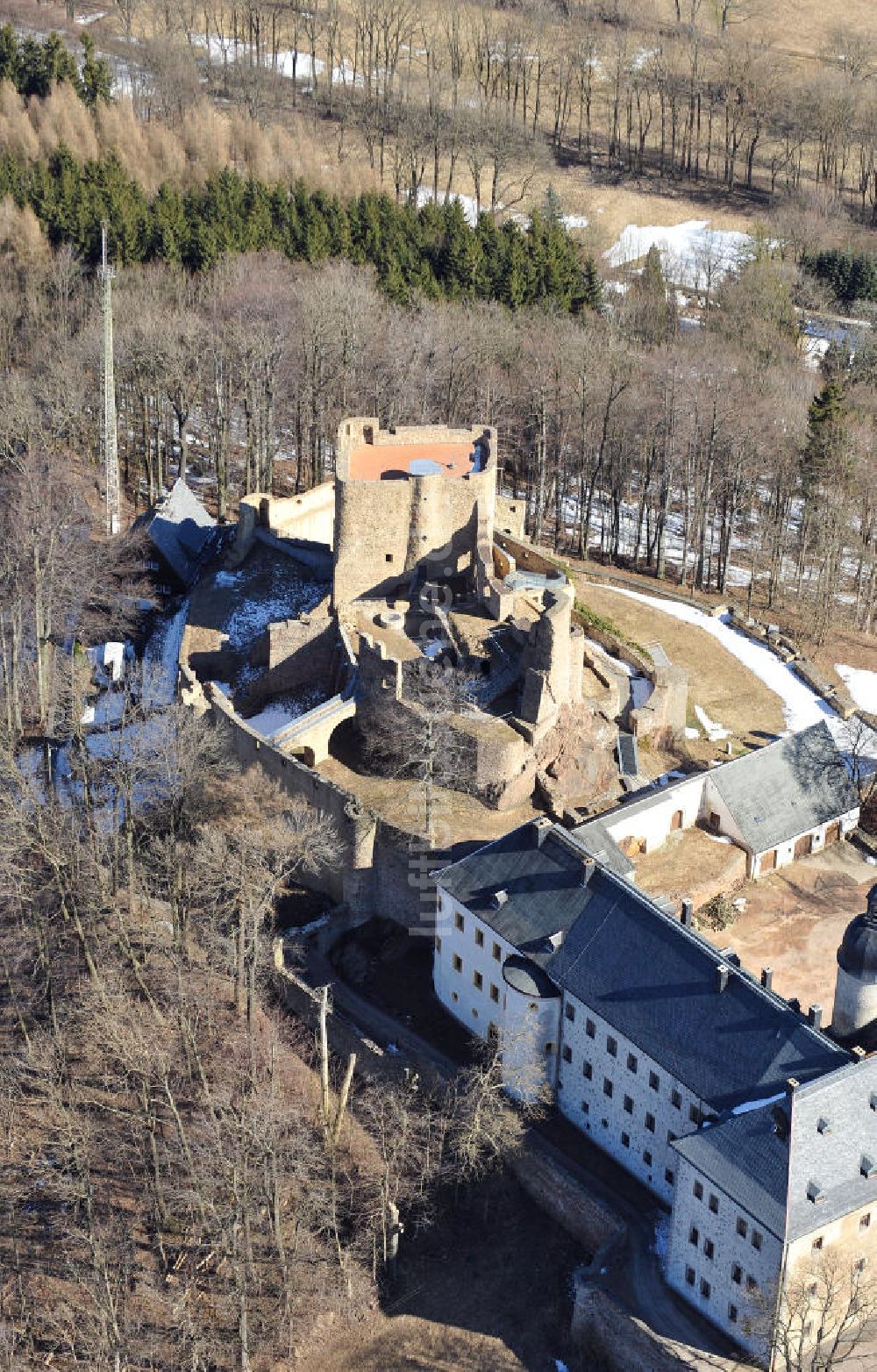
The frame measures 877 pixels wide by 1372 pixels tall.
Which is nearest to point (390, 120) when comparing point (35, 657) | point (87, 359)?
point (87, 359)

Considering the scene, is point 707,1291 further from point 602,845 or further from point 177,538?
point 177,538

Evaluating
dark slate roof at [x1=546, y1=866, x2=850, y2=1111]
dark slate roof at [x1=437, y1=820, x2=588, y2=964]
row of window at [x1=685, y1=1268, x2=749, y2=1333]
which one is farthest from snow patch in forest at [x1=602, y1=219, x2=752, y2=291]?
row of window at [x1=685, y1=1268, x2=749, y2=1333]

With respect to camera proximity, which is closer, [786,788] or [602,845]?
[602,845]

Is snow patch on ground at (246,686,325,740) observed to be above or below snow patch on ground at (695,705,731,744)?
above

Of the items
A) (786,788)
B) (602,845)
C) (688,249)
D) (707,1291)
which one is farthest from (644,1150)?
(688,249)

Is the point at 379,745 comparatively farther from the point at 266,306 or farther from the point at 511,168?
the point at 511,168

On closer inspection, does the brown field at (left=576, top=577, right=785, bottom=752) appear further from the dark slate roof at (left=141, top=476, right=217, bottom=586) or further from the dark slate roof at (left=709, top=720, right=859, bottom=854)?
the dark slate roof at (left=141, top=476, right=217, bottom=586)

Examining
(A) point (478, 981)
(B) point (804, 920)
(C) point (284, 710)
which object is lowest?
(B) point (804, 920)
